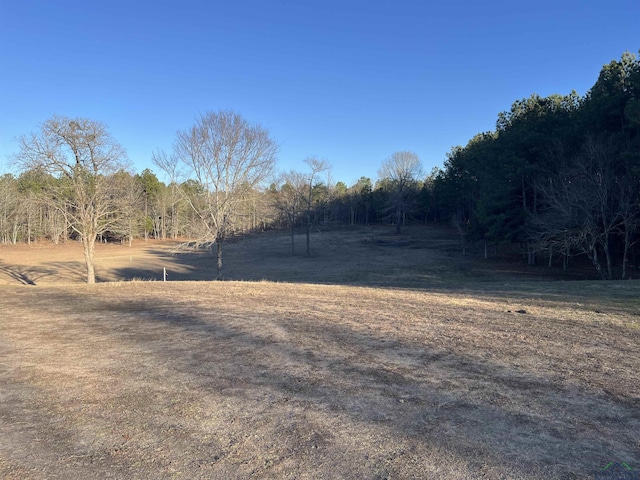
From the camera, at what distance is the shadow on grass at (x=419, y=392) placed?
2961 mm

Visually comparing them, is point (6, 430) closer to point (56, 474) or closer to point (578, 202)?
point (56, 474)

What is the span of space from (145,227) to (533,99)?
6451cm

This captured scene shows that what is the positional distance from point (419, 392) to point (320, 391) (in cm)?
103

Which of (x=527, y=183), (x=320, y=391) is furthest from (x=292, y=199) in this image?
(x=320, y=391)

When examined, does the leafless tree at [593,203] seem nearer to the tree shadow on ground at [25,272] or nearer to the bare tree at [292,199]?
the bare tree at [292,199]

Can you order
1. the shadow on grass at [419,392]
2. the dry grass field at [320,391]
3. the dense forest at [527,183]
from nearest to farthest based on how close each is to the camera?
the dry grass field at [320,391], the shadow on grass at [419,392], the dense forest at [527,183]

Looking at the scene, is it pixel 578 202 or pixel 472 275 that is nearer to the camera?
pixel 578 202

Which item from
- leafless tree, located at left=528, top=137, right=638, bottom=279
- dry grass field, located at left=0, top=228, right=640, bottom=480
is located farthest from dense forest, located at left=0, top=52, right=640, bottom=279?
dry grass field, located at left=0, top=228, right=640, bottom=480

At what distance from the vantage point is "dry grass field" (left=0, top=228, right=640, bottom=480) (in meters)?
2.84

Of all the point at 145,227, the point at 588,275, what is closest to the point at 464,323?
the point at 588,275

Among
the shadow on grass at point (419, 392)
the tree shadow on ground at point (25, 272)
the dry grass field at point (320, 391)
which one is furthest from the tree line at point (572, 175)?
the tree shadow on ground at point (25, 272)

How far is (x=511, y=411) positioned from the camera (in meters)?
3.58

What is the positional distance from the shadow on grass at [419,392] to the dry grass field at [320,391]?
0.02 metres

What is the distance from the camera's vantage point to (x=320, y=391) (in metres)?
4.12
